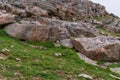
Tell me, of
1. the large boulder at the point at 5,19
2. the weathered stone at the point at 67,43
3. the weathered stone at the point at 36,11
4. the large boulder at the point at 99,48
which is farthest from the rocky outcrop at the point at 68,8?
the large boulder at the point at 99,48

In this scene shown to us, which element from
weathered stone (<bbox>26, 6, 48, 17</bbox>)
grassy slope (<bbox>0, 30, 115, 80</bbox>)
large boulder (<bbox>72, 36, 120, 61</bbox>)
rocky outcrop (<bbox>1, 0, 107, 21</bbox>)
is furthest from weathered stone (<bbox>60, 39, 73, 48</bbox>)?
rocky outcrop (<bbox>1, 0, 107, 21</bbox>)

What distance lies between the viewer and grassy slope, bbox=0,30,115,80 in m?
19.0

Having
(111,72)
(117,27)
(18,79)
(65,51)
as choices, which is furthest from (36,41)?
(117,27)

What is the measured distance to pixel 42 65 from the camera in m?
20.9

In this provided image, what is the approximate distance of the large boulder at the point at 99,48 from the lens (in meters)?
26.6

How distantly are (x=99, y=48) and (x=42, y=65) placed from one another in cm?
722

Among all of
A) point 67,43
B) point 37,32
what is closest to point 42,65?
point 67,43

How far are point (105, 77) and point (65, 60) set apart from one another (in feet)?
11.0

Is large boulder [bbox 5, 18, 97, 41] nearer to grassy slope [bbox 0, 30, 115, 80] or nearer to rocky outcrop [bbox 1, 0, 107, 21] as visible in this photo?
grassy slope [bbox 0, 30, 115, 80]

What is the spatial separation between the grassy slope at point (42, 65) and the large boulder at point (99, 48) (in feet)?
4.00

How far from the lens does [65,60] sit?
23.5m

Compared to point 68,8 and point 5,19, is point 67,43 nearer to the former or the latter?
point 5,19

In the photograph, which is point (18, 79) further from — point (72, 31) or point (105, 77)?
point (72, 31)

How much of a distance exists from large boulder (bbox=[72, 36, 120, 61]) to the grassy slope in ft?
4.00
